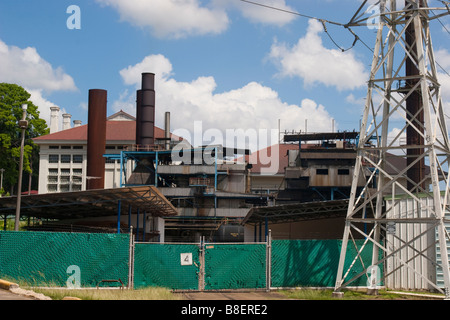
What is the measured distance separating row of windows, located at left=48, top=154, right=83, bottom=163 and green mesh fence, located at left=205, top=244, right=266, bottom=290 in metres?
71.1

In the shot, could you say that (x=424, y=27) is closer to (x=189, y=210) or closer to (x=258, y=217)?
(x=258, y=217)

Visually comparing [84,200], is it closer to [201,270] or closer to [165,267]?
[165,267]

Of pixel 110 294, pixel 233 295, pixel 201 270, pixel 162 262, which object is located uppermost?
pixel 162 262

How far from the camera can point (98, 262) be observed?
64.2 feet

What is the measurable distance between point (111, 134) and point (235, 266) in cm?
7185

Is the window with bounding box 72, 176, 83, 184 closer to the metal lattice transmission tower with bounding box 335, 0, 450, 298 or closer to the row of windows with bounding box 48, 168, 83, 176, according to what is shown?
the row of windows with bounding box 48, 168, 83, 176

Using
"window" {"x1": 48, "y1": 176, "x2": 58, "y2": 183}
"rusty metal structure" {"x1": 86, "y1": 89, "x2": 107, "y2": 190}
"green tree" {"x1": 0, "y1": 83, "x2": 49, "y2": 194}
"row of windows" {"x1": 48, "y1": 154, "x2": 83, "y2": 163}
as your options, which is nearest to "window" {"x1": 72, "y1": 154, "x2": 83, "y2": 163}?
"row of windows" {"x1": 48, "y1": 154, "x2": 83, "y2": 163}

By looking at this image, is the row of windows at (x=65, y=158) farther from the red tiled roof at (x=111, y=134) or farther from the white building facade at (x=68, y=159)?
the red tiled roof at (x=111, y=134)

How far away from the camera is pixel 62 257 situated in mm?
19141

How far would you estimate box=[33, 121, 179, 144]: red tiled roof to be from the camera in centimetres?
8731

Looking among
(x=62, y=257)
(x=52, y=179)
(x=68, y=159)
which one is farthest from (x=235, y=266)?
(x=68, y=159)

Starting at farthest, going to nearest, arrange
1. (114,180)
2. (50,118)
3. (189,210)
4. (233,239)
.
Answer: (50,118) → (114,180) → (189,210) → (233,239)
